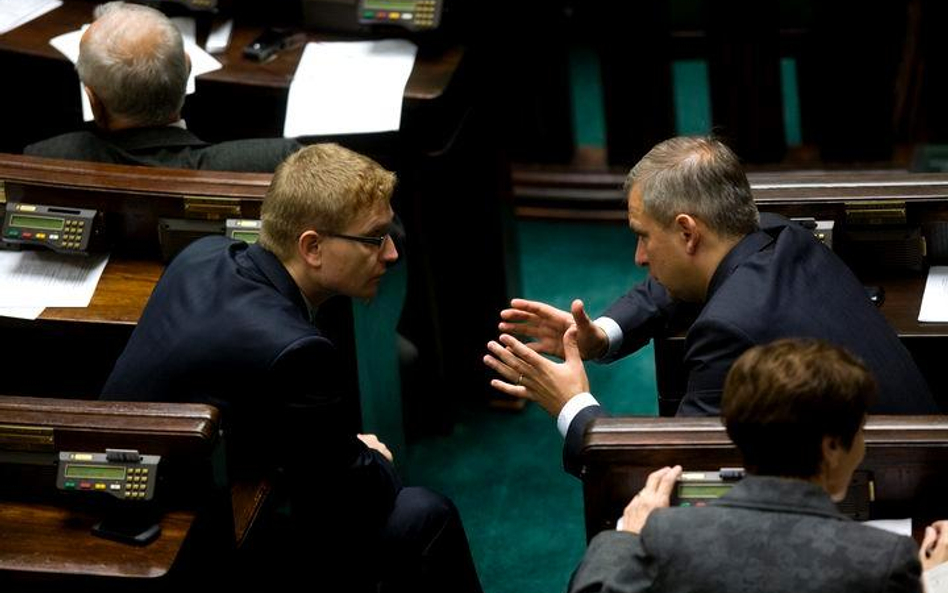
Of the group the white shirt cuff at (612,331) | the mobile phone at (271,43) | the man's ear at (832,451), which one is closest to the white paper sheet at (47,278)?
the mobile phone at (271,43)

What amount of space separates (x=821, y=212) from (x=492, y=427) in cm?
139

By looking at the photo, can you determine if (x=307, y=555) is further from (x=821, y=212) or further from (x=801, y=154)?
(x=801, y=154)

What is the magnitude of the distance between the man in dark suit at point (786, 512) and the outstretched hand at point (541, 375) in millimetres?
741

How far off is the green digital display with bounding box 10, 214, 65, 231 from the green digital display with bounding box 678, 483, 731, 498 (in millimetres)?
1723

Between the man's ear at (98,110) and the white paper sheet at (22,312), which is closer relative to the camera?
the white paper sheet at (22,312)

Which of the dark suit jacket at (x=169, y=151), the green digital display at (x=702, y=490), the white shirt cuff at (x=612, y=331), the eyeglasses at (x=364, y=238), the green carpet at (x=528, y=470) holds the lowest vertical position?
the green carpet at (x=528, y=470)

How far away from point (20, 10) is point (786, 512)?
3401mm

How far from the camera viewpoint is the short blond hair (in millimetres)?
3330

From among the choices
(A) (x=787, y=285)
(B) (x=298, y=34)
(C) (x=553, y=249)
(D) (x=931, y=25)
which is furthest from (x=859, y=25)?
(A) (x=787, y=285)

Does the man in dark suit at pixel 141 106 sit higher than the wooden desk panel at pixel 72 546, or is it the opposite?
the man in dark suit at pixel 141 106

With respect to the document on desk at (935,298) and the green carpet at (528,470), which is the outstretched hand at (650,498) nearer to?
the document on desk at (935,298)

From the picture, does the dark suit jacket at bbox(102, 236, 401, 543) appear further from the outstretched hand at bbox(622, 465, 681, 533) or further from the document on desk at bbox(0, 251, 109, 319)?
the outstretched hand at bbox(622, 465, 681, 533)

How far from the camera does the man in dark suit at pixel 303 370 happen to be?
3.19 metres

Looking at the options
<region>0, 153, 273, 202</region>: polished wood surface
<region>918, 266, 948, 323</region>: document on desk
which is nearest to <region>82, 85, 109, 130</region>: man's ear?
<region>0, 153, 273, 202</region>: polished wood surface
